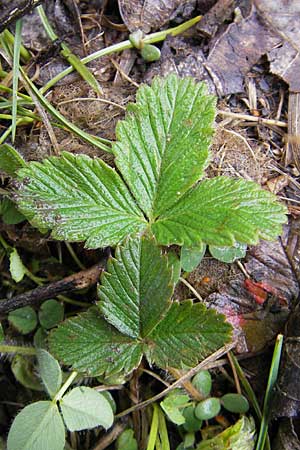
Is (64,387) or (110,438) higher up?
(64,387)

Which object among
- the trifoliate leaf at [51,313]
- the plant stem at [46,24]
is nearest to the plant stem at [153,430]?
the trifoliate leaf at [51,313]

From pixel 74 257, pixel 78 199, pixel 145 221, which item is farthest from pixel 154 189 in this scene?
pixel 74 257

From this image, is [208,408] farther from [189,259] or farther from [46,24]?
[46,24]

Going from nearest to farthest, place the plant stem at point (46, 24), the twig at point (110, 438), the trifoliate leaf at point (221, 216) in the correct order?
1. the trifoliate leaf at point (221, 216)
2. the twig at point (110, 438)
3. the plant stem at point (46, 24)

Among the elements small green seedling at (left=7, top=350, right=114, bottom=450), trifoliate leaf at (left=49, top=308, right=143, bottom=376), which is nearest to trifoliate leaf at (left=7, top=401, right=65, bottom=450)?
small green seedling at (left=7, top=350, right=114, bottom=450)

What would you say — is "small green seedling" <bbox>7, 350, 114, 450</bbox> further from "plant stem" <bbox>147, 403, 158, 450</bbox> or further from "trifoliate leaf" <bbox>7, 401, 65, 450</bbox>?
"plant stem" <bbox>147, 403, 158, 450</bbox>

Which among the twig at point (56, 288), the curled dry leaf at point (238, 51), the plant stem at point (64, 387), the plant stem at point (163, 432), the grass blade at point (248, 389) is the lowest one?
the grass blade at point (248, 389)

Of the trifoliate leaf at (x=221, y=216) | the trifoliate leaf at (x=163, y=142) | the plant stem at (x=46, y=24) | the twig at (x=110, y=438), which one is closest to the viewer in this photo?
the trifoliate leaf at (x=221, y=216)

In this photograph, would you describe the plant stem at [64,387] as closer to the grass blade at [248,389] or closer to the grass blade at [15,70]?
the grass blade at [248,389]
